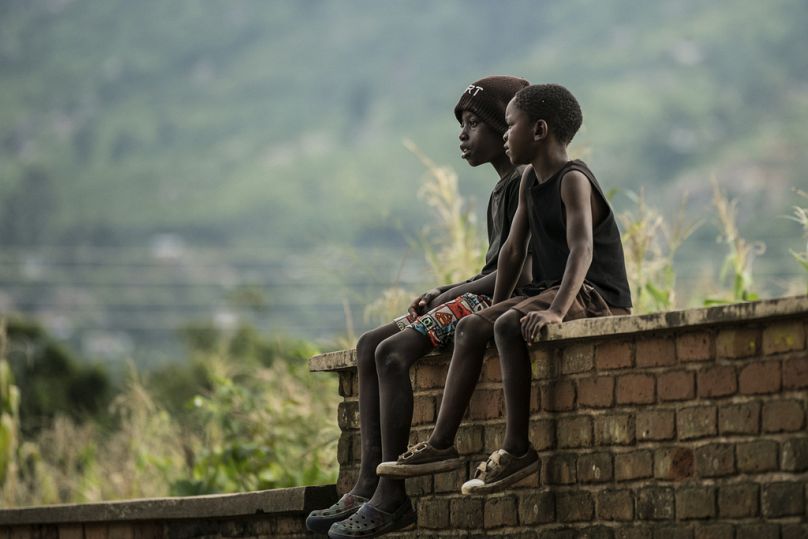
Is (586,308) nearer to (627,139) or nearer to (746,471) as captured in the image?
(746,471)

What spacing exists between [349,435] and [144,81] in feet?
580

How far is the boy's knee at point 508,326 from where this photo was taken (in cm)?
479

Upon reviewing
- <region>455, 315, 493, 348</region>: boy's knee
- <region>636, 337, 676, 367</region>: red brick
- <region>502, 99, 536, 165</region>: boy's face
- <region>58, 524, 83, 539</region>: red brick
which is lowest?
<region>58, 524, 83, 539</region>: red brick

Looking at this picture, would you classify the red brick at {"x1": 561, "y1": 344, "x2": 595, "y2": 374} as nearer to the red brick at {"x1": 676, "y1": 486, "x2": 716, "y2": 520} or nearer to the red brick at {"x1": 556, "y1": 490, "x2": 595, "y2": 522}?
the red brick at {"x1": 556, "y1": 490, "x2": 595, "y2": 522}

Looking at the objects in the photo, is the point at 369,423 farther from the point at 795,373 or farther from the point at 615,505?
the point at 795,373

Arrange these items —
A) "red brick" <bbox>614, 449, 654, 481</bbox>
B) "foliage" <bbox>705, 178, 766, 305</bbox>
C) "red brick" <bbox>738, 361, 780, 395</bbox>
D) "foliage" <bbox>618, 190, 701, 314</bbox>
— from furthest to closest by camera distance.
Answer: "foliage" <bbox>618, 190, 701, 314</bbox>, "foliage" <bbox>705, 178, 766, 305</bbox>, "red brick" <bbox>614, 449, 654, 481</bbox>, "red brick" <bbox>738, 361, 780, 395</bbox>

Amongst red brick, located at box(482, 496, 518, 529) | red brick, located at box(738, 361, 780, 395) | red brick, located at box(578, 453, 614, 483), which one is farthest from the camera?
red brick, located at box(482, 496, 518, 529)

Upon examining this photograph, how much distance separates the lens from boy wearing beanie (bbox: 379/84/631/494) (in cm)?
480

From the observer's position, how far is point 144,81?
583 feet

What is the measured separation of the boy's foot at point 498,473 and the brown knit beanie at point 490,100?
1.45 m

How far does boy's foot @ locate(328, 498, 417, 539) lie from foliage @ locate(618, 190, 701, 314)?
2.12m

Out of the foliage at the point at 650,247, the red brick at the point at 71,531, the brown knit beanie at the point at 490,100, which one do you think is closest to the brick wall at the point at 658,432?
the brown knit beanie at the point at 490,100

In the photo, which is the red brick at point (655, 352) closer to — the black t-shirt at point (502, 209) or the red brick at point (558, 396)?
the red brick at point (558, 396)

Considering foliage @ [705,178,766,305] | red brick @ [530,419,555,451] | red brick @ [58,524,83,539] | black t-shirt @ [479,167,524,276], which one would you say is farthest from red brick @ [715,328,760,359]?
red brick @ [58,524,83,539]
